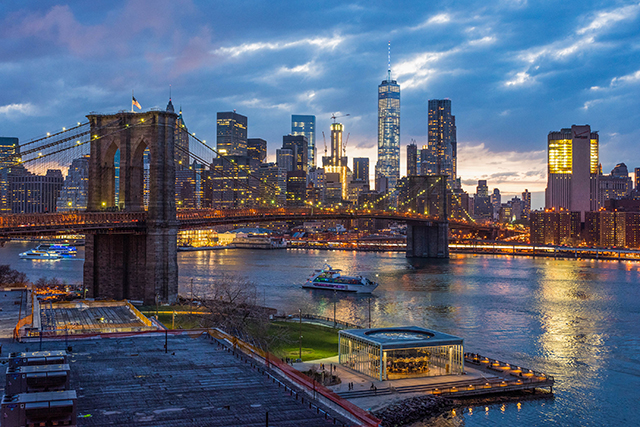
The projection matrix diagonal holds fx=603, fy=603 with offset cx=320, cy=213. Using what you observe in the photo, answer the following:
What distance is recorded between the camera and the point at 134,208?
43.1m

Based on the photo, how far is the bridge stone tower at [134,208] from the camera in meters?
39.7

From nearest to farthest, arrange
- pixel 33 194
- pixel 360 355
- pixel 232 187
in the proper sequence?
pixel 360 355 < pixel 33 194 < pixel 232 187

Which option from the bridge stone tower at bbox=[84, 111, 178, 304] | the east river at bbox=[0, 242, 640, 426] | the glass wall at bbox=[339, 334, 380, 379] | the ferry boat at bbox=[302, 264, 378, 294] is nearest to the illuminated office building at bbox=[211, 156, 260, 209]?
the east river at bbox=[0, 242, 640, 426]

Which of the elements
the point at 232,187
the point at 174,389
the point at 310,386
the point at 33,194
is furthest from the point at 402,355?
the point at 232,187

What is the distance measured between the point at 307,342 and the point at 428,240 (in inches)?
3130

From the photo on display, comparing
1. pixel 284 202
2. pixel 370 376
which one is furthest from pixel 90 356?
pixel 284 202

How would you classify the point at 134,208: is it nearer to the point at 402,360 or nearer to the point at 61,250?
the point at 402,360

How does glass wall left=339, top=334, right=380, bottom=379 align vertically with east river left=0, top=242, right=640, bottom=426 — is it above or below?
above

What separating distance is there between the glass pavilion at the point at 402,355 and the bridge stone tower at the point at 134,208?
16.3m

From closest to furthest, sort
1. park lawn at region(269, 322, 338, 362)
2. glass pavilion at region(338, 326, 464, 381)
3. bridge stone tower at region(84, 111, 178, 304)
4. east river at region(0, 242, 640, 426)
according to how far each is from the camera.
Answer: east river at region(0, 242, 640, 426) → glass pavilion at region(338, 326, 464, 381) → park lawn at region(269, 322, 338, 362) → bridge stone tower at region(84, 111, 178, 304)

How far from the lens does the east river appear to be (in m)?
25.5

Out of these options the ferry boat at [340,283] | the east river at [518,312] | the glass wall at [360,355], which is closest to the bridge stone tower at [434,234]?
the east river at [518,312]

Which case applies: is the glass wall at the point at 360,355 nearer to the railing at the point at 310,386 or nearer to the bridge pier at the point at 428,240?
the railing at the point at 310,386

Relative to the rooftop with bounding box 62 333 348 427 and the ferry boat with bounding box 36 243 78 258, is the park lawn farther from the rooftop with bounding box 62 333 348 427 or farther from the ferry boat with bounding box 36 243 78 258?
the ferry boat with bounding box 36 243 78 258
